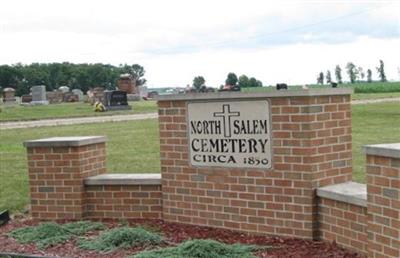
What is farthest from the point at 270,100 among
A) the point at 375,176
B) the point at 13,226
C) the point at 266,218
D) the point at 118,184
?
the point at 13,226

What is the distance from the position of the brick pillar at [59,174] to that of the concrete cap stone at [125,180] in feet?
0.45

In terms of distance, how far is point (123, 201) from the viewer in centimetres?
729

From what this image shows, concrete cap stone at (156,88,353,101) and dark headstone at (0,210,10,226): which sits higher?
concrete cap stone at (156,88,353,101)

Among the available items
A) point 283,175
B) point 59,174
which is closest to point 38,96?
point 59,174

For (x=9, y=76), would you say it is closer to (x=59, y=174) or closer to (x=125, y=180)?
(x=59, y=174)

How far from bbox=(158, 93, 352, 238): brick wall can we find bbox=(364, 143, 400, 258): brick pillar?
101 cm

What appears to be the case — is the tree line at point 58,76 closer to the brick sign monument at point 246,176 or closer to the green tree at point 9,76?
the green tree at point 9,76

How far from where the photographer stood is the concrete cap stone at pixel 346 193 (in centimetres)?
537

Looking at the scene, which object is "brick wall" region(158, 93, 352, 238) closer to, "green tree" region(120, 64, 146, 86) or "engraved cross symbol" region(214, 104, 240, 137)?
"engraved cross symbol" region(214, 104, 240, 137)

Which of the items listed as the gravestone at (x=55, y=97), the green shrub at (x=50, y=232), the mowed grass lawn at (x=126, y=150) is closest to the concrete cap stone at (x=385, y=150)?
the green shrub at (x=50, y=232)

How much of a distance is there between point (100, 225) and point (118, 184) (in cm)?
51

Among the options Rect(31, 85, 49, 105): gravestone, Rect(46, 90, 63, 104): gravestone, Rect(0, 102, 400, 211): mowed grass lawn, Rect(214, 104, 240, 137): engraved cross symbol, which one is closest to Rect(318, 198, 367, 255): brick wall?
Rect(214, 104, 240, 137): engraved cross symbol

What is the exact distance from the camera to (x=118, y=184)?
7266mm

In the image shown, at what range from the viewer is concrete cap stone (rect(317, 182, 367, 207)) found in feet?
17.6
